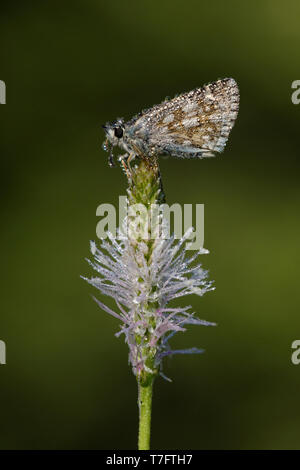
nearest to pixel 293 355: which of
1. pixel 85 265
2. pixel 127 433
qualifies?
pixel 127 433

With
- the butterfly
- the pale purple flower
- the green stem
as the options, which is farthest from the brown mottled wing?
the green stem

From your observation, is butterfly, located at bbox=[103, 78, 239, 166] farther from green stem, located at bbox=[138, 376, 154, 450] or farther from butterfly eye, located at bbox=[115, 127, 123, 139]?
green stem, located at bbox=[138, 376, 154, 450]

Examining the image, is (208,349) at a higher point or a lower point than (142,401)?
higher

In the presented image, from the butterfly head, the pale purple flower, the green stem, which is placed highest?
the butterfly head

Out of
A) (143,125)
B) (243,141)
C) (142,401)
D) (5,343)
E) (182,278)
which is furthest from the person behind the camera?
(243,141)

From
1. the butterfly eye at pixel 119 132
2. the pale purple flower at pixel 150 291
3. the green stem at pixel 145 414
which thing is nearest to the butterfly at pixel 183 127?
the butterfly eye at pixel 119 132

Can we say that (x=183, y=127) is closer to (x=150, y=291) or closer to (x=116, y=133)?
(x=116, y=133)

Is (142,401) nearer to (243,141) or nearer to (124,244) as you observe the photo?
(124,244)
